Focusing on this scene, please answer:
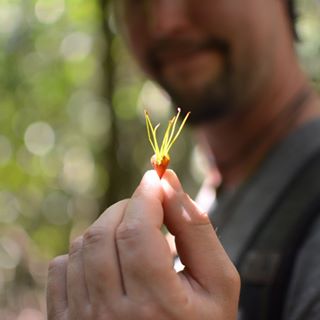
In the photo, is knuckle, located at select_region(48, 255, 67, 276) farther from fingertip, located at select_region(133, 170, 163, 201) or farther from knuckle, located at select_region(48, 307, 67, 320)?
fingertip, located at select_region(133, 170, 163, 201)

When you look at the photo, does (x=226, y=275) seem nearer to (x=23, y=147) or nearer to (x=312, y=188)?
(x=312, y=188)

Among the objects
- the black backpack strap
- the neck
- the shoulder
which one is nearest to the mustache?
the neck

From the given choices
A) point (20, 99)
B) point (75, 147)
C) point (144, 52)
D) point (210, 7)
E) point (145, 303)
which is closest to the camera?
point (145, 303)

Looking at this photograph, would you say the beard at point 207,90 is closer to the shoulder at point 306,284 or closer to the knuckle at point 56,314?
the shoulder at point 306,284

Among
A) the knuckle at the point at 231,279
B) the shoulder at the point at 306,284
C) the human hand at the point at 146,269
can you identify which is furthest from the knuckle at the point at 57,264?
the shoulder at the point at 306,284

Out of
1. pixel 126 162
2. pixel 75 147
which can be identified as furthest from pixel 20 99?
pixel 126 162

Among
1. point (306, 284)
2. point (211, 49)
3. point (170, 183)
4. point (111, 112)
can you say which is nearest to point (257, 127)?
point (211, 49)

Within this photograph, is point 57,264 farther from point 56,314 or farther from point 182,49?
point 182,49
